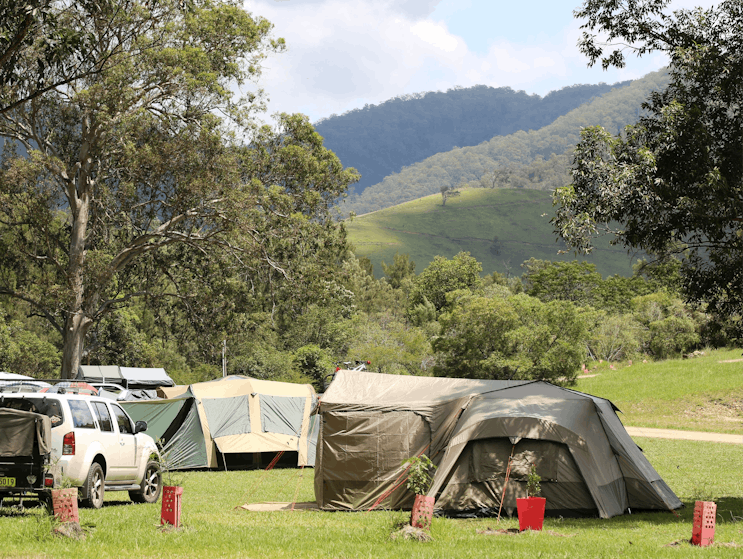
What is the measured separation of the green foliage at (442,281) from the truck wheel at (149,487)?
218ft

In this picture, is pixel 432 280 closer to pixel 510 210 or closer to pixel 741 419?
pixel 741 419

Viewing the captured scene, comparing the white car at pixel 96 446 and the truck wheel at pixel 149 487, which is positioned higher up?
the white car at pixel 96 446

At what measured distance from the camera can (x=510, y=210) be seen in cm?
19312

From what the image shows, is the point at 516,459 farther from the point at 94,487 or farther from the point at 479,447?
the point at 94,487

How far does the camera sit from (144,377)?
103 ft

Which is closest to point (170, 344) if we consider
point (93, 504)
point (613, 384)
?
point (613, 384)

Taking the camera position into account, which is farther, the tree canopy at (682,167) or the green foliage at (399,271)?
the green foliage at (399,271)

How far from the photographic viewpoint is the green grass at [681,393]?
34438 mm

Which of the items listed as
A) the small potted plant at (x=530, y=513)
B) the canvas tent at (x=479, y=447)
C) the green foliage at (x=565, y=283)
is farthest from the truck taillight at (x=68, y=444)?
the green foliage at (x=565, y=283)

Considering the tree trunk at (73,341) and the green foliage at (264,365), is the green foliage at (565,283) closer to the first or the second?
the green foliage at (264,365)

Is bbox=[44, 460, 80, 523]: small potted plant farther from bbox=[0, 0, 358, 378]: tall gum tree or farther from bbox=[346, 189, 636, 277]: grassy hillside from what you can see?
bbox=[346, 189, 636, 277]: grassy hillside

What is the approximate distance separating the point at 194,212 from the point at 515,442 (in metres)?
15.9

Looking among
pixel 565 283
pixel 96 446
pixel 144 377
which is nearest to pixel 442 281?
pixel 565 283

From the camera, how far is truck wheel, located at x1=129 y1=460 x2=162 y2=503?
481 inches
